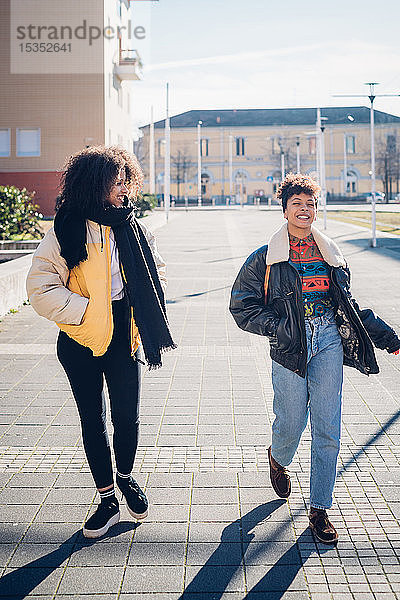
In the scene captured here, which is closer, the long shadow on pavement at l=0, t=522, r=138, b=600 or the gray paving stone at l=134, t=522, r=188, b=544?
the long shadow on pavement at l=0, t=522, r=138, b=600

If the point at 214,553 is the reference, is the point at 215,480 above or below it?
above

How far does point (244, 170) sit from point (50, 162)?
55.3m

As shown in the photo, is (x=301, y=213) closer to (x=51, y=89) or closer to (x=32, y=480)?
(x=32, y=480)

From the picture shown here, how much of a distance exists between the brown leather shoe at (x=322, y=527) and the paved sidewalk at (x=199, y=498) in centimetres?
4

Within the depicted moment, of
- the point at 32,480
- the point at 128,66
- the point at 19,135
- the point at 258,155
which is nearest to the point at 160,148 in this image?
the point at 258,155

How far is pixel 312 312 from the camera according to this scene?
410 centimetres

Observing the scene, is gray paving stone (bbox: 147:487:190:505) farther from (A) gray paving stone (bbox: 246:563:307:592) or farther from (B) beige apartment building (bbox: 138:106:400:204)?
(B) beige apartment building (bbox: 138:106:400:204)

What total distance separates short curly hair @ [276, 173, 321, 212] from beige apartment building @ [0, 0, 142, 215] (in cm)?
3308

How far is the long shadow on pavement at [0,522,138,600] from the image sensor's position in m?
3.50

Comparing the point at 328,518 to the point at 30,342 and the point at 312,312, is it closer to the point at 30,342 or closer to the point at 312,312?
the point at 312,312

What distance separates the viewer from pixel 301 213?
4160 mm

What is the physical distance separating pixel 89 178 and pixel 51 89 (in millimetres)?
35092

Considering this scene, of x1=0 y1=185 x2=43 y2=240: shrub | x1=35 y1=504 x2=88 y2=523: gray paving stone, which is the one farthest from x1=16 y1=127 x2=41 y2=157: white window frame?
x1=35 y1=504 x2=88 y2=523: gray paving stone

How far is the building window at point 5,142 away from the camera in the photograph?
3759cm
